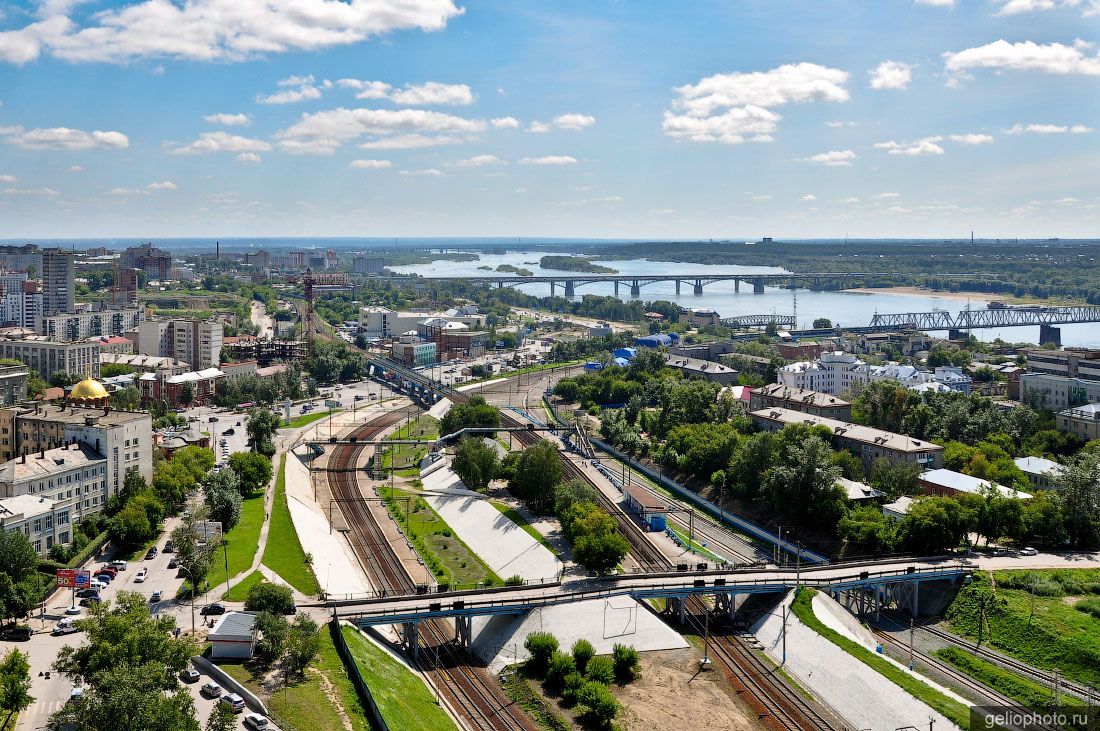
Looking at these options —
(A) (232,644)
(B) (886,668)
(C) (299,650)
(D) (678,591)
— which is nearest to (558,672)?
(D) (678,591)

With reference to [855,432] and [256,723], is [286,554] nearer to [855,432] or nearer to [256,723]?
[256,723]

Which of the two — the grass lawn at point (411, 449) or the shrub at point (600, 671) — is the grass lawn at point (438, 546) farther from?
the shrub at point (600, 671)

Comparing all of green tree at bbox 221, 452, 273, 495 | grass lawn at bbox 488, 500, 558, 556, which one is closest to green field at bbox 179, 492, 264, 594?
green tree at bbox 221, 452, 273, 495

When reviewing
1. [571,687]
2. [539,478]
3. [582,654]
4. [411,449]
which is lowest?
[571,687]

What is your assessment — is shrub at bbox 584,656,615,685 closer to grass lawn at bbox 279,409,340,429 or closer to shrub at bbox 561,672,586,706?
shrub at bbox 561,672,586,706

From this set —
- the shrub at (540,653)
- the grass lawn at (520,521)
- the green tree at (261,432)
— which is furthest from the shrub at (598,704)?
the green tree at (261,432)
